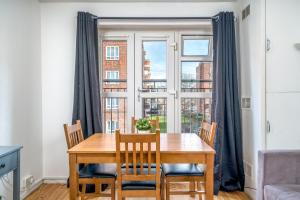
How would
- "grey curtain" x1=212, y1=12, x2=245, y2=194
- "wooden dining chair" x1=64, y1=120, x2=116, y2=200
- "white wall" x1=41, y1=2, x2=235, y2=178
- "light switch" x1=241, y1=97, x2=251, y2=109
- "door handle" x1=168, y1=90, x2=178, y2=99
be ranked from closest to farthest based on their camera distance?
1. "wooden dining chair" x1=64, y1=120, x2=116, y2=200
2. "light switch" x1=241, y1=97, x2=251, y2=109
3. "grey curtain" x1=212, y1=12, x2=245, y2=194
4. "white wall" x1=41, y1=2, x2=235, y2=178
5. "door handle" x1=168, y1=90, x2=178, y2=99

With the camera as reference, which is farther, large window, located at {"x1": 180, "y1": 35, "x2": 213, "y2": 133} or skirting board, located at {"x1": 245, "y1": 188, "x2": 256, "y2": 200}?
large window, located at {"x1": 180, "y1": 35, "x2": 213, "y2": 133}

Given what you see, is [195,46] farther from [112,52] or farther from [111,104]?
[111,104]

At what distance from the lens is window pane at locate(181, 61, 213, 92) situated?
3719mm

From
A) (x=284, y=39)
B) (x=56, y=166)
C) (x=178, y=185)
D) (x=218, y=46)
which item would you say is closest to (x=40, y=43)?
(x=56, y=166)

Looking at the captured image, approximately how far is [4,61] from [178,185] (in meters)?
2.54

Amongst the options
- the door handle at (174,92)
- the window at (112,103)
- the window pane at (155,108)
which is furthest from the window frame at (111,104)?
the door handle at (174,92)

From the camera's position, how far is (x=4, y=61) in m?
2.70

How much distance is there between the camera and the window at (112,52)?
3.72 m

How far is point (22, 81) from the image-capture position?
3053 millimetres

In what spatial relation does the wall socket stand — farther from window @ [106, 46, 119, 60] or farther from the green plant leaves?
window @ [106, 46, 119, 60]

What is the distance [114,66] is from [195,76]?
3.76ft

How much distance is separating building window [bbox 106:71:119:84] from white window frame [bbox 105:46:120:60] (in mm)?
209

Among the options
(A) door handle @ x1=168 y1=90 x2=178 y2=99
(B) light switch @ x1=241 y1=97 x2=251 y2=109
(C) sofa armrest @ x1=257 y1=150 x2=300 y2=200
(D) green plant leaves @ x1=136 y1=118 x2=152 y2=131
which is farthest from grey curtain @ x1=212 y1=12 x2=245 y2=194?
(C) sofa armrest @ x1=257 y1=150 x2=300 y2=200

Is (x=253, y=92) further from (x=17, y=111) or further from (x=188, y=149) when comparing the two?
(x=17, y=111)
